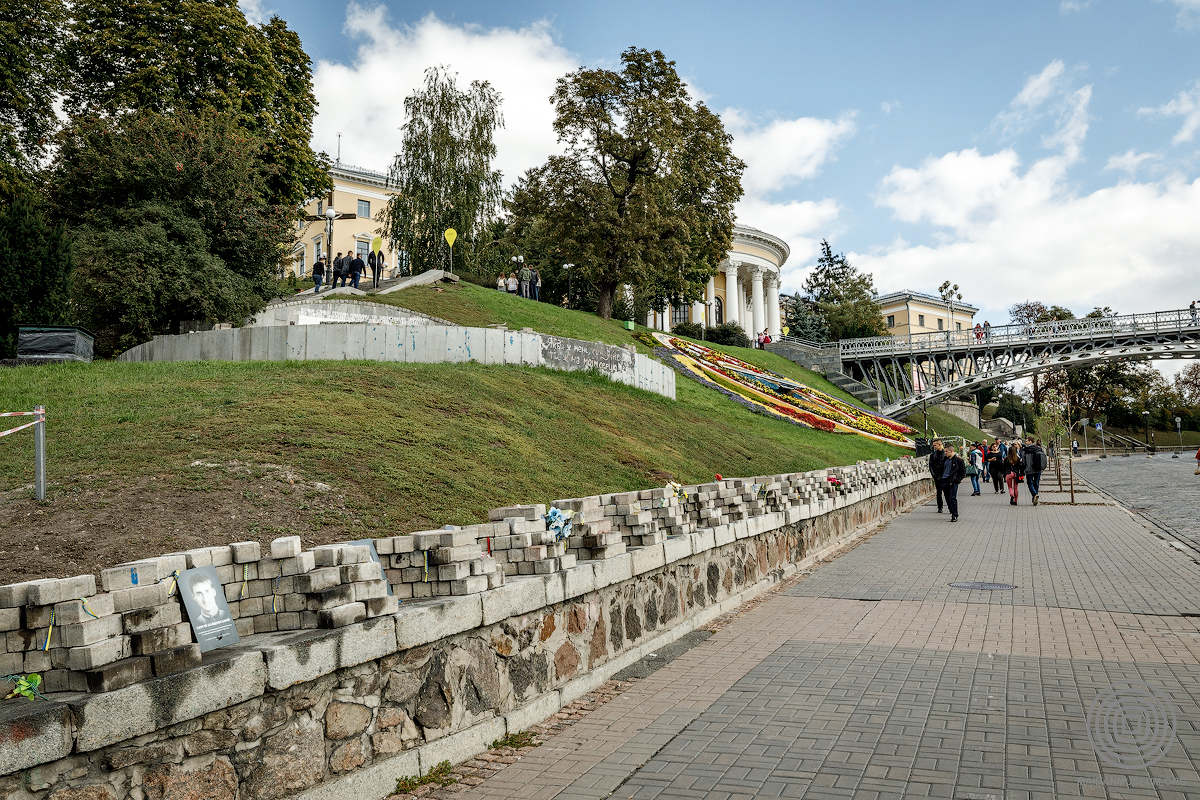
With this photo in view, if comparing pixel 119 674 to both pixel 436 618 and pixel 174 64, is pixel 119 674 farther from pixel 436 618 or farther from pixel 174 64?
pixel 174 64

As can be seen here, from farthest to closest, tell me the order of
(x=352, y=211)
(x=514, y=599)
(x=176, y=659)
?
1. (x=352, y=211)
2. (x=514, y=599)
3. (x=176, y=659)

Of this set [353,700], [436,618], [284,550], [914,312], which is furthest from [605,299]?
[914,312]

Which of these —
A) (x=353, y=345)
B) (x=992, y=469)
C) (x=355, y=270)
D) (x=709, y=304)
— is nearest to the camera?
(x=353, y=345)

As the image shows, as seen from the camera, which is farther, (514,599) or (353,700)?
(514,599)

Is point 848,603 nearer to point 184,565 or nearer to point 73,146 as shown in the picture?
point 184,565

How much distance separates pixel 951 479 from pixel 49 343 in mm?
20653

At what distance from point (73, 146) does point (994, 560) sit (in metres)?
28.4

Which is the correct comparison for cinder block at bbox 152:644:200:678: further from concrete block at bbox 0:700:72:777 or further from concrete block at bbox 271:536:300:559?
concrete block at bbox 271:536:300:559

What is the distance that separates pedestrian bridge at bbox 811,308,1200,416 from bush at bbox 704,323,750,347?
7.85 m

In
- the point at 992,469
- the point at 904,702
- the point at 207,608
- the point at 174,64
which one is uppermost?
the point at 174,64

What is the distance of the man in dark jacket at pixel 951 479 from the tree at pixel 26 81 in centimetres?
2933

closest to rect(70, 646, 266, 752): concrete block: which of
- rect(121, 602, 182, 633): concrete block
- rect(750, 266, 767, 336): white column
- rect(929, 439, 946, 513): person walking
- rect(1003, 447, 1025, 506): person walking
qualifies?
rect(121, 602, 182, 633): concrete block

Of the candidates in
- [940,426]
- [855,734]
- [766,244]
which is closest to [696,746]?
[855,734]

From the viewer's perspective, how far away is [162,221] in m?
23.4
